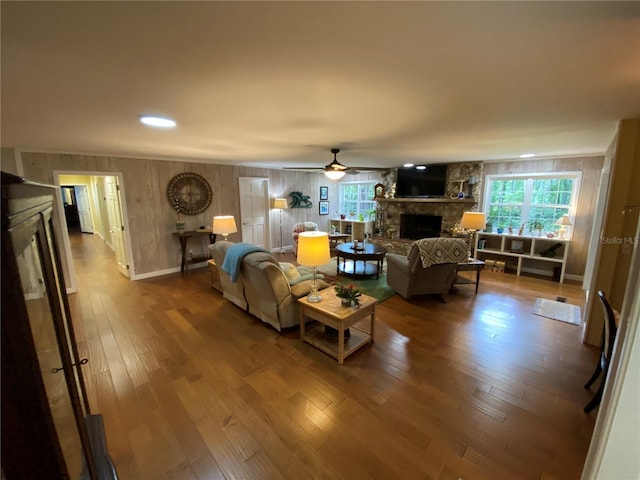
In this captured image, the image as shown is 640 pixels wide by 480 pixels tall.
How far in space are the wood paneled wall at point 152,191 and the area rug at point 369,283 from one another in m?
2.73

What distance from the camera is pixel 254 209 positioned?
6.70 meters

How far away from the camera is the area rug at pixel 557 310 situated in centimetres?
349

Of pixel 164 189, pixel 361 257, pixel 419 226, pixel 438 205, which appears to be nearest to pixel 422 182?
pixel 438 205

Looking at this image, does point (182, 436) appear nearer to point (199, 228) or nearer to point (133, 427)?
point (133, 427)

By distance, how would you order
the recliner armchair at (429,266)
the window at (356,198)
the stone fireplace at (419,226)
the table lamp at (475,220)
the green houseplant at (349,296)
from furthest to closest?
the window at (356,198)
the stone fireplace at (419,226)
the table lamp at (475,220)
the recliner armchair at (429,266)
the green houseplant at (349,296)

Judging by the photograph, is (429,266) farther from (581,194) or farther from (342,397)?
(581,194)

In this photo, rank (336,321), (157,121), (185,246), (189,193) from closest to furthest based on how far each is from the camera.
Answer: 1. (157,121)
2. (336,321)
3. (185,246)
4. (189,193)

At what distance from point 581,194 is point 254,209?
6693 millimetres

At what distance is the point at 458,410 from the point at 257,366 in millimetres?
1759

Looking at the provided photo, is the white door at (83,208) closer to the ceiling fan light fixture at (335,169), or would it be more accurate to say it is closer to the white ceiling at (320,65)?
the white ceiling at (320,65)

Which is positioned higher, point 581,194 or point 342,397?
point 581,194

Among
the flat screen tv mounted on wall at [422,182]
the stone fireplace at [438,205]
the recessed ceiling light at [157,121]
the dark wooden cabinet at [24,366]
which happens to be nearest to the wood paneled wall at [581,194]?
the stone fireplace at [438,205]

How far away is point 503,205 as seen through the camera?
18.5 ft

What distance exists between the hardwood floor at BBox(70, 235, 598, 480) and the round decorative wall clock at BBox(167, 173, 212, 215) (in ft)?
7.86
